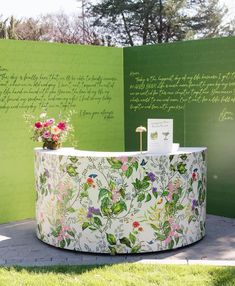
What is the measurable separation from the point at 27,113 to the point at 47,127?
109cm

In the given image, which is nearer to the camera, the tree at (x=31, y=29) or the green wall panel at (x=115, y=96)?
the green wall panel at (x=115, y=96)

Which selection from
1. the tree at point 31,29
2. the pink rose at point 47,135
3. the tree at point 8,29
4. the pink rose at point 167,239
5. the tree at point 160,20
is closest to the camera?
the pink rose at point 167,239

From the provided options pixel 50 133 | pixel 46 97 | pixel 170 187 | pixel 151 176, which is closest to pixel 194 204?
pixel 170 187

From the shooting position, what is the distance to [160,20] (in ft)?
85.1

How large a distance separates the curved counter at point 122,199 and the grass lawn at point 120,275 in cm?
42

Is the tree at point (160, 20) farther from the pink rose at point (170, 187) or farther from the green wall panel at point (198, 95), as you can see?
the pink rose at point (170, 187)

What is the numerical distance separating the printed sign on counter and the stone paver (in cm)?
99

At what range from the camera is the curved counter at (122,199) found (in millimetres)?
4844

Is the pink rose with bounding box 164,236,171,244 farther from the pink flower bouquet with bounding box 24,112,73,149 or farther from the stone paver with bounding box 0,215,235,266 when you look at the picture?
the pink flower bouquet with bounding box 24,112,73,149

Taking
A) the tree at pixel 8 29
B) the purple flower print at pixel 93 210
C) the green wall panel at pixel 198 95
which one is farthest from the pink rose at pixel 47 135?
the tree at pixel 8 29

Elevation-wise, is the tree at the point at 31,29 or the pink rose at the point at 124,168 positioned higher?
the tree at the point at 31,29

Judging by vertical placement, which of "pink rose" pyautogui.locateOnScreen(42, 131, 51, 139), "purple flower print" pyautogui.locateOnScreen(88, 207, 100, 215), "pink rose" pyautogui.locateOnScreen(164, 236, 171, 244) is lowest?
"pink rose" pyautogui.locateOnScreen(164, 236, 171, 244)

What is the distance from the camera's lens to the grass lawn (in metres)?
4.20

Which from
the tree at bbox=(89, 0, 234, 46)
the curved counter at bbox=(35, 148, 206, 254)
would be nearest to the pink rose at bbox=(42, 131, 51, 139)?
the curved counter at bbox=(35, 148, 206, 254)
